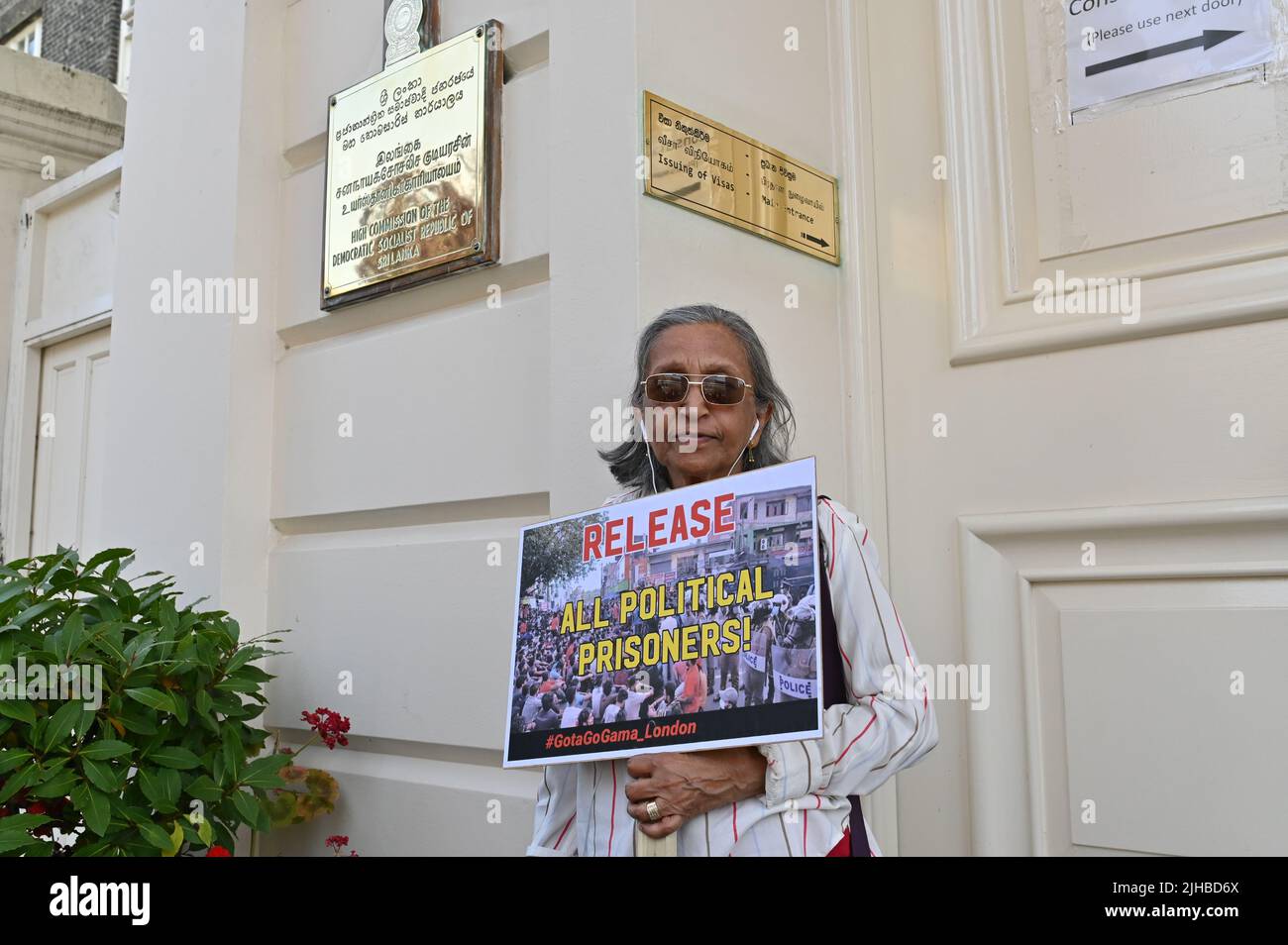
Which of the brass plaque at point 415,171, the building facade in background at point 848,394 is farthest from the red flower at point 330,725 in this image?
the brass plaque at point 415,171

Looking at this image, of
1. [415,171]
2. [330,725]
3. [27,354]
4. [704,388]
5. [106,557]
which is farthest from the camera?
[27,354]

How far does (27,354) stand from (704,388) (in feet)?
14.5

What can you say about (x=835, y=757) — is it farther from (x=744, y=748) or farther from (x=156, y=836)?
(x=156, y=836)

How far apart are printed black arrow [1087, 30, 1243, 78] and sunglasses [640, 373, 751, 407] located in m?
1.13

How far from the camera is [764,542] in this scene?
127cm

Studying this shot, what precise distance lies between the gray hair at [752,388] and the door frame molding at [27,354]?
3733 millimetres

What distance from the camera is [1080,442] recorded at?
2066mm

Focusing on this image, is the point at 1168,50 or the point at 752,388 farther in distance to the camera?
the point at 1168,50

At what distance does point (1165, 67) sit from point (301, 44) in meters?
2.51

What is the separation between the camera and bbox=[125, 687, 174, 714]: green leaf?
218cm

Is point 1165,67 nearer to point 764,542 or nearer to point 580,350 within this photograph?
point 580,350

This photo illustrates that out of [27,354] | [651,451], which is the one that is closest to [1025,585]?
[651,451]

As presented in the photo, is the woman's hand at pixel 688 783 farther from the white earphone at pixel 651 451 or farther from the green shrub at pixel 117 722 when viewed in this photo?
the green shrub at pixel 117 722
